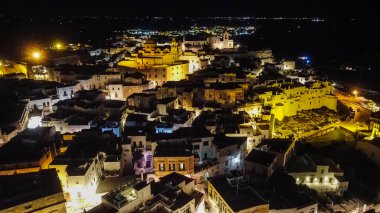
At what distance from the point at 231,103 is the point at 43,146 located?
78.0 ft

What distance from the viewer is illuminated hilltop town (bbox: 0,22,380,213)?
1022 inches

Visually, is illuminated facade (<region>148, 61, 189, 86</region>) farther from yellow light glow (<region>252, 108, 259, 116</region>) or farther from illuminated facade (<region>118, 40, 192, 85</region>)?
yellow light glow (<region>252, 108, 259, 116</region>)

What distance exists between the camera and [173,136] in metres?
32.8

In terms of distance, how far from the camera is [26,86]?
161 ft

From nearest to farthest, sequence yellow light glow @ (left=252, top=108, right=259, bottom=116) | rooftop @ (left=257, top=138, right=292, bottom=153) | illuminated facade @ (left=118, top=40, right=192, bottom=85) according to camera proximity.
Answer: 1. rooftop @ (left=257, top=138, right=292, bottom=153)
2. yellow light glow @ (left=252, top=108, right=259, bottom=116)
3. illuminated facade @ (left=118, top=40, right=192, bottom=85)

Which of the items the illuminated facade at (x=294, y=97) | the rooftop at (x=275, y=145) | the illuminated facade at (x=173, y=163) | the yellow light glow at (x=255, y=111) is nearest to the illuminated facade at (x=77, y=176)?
the illuminated facade at (x=173, y=163)

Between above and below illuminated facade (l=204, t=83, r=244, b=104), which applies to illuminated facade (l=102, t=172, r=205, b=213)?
below

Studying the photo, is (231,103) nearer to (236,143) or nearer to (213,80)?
(213,80)

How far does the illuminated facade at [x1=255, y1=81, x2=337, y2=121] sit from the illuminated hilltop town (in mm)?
180

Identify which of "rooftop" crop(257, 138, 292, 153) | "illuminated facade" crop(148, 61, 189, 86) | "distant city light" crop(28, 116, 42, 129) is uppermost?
"illuminated facade" crop(148, 61, 189, 86)

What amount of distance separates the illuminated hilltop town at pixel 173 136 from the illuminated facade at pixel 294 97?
7.1 inches

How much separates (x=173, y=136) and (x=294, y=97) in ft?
88.6

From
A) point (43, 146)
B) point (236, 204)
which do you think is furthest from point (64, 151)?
point (236, 204)

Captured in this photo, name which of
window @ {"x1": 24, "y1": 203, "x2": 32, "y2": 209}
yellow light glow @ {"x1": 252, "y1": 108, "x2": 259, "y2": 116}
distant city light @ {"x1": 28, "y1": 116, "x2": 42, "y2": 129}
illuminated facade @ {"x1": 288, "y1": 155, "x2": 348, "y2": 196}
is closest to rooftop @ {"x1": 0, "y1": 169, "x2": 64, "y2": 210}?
window @ {"x1": 24, "y1": 203, "x2": 32, "y2": 209}
